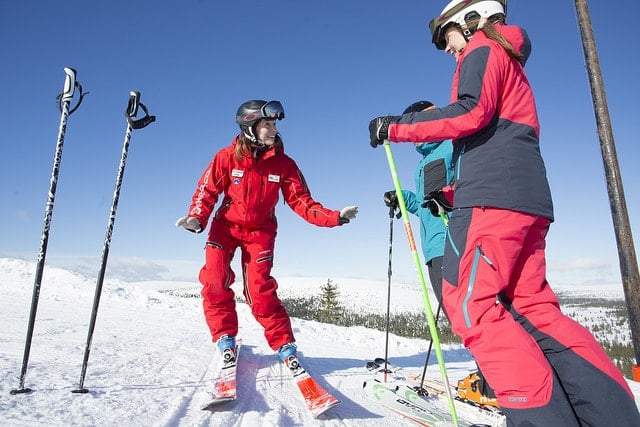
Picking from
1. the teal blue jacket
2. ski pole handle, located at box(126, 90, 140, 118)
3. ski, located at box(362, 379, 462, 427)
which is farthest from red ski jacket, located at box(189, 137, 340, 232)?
ski, located at box(362, 379, 462, 427)

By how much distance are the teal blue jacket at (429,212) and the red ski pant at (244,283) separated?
167cm

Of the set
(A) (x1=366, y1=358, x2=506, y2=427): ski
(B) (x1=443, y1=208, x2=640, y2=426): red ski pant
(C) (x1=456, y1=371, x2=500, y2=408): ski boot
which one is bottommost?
(A) (x1=366, y1=358, x2=506, y2=427): ski

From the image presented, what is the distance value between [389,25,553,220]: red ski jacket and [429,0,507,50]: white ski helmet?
9.6 inches

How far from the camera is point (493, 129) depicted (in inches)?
86.2

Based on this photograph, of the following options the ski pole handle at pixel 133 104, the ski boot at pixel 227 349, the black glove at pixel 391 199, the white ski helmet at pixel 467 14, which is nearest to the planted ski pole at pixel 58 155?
the ski pole handle at pixel 133 104

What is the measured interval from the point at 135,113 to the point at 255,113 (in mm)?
1330

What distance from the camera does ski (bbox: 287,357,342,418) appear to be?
8.86 ft

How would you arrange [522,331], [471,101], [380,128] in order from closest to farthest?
[522,331] → [471,101] → [380,128]

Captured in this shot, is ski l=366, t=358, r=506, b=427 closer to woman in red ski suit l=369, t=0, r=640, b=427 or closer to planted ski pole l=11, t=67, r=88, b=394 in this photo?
woman in red ski suit l=369, t=0, r=640, b=427

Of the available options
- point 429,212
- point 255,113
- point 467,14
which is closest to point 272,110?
point 255,113

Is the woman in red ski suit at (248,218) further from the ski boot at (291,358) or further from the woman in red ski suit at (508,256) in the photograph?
the woman in red ski suit at (508,256)

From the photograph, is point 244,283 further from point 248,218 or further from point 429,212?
point 429,212

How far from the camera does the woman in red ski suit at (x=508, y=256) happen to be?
181cm

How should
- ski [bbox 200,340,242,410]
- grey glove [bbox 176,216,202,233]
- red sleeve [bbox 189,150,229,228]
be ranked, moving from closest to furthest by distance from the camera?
ski [bbox 200,340,242,410], grey glove [bbox 176,216,202,233], red sleeve [bbox 189,150,229,228]
